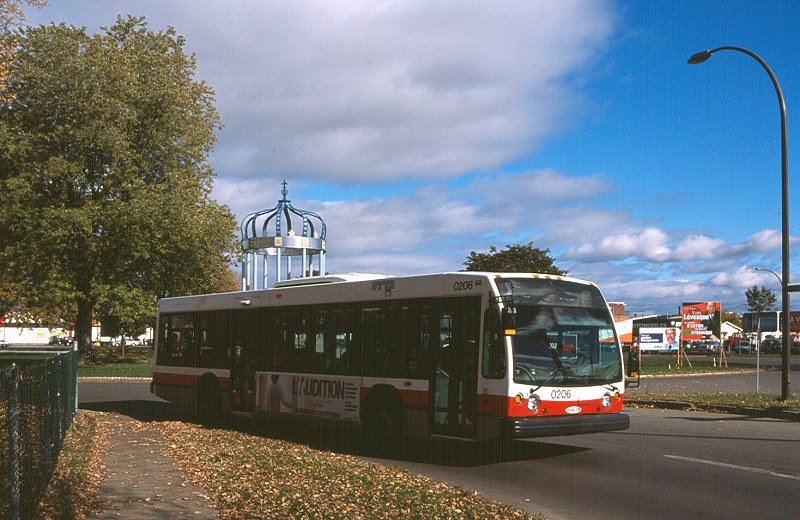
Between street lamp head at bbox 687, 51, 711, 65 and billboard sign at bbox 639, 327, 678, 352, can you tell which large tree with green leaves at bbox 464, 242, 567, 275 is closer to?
billboard sign at bbox 639, 327, 678, 352

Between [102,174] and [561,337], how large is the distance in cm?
3286

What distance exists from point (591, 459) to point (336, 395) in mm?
4522

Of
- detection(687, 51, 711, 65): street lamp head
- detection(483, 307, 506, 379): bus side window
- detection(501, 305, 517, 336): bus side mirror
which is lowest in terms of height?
detection(483, 307, 506, 379): bus side window

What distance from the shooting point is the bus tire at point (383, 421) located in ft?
44.8

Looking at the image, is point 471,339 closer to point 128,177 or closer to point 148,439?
point 148,439

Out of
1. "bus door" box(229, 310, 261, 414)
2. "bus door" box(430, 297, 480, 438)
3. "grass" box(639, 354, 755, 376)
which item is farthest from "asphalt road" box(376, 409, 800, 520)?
"grass" box(639, 354, 755, 376)

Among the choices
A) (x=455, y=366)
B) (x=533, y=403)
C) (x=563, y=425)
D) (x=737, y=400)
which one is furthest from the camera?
(x=737, y=400)

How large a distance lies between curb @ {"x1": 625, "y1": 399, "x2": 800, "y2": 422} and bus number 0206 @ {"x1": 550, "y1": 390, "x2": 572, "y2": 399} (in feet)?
28.1

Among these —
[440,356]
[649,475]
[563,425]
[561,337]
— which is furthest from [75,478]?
[649,475]

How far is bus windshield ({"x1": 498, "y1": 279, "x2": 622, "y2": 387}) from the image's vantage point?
1212cm

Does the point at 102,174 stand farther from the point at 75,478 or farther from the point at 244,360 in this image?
the point at 75,478

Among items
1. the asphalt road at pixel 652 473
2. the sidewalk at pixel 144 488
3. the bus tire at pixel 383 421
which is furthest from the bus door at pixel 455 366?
the sidewalk at pixel 144 488

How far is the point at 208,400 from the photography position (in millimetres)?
18656

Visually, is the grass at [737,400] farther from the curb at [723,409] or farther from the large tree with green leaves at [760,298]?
the large tree with green leaves at [760,298]
